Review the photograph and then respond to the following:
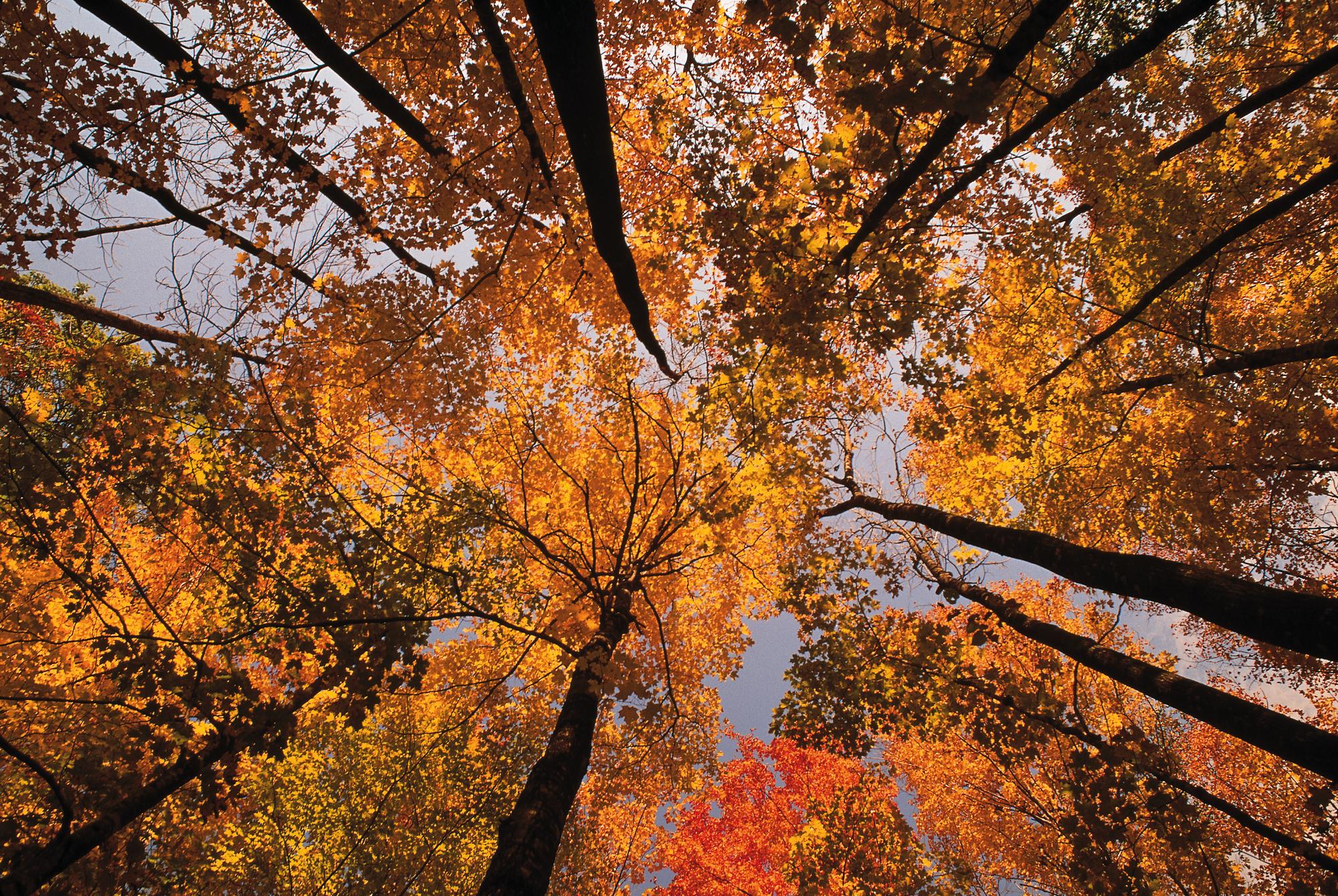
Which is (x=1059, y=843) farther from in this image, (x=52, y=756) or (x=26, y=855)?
(x=52, y=756)

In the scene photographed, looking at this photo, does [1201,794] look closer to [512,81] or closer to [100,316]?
[512,81]

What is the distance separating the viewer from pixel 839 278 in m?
4.85

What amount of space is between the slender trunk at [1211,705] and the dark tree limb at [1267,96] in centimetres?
571

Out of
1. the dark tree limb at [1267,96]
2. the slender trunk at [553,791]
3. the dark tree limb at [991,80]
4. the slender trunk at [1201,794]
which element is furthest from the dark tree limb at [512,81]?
the dark tree limb at [1267,96]

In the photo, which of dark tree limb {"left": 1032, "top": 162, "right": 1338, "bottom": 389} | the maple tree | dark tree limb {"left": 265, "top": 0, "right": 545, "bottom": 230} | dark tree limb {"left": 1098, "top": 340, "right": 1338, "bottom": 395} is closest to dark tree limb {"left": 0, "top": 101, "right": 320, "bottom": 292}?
the maple tree

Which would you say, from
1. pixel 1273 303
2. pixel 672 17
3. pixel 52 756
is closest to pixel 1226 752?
pixel 1273 303

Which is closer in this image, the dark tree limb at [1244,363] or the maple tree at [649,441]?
the maple tree at [649,441]

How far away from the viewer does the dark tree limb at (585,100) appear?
2.66 metres

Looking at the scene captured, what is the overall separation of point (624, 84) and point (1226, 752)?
62.4 ft

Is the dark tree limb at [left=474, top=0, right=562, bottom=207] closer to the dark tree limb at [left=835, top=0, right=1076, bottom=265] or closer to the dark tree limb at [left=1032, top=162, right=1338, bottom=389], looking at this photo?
the dark tree limb at [left=835, top=0, right=1076, bottom=265]

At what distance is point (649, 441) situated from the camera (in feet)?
27.6

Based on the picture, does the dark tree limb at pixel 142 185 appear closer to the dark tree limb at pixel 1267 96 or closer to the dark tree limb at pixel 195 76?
the dark tree limb at pixel 195 76

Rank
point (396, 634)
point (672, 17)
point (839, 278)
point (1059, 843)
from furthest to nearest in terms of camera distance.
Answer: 1. point (1059, 843)
2. point (672, 17)
3. point (839, 278)
4. point (396, 634)

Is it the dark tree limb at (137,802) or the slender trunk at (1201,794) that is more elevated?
the slender trunk at (1201,794)
